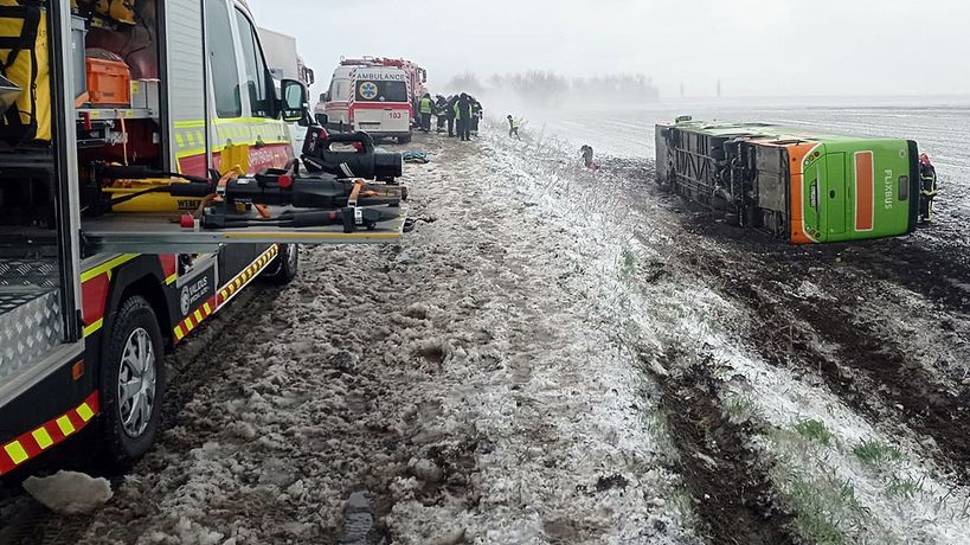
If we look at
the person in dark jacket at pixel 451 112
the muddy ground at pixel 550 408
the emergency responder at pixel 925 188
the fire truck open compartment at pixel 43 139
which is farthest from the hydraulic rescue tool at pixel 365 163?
the person in dark jacket at pixel 451 112

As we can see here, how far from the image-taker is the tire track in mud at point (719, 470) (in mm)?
4434

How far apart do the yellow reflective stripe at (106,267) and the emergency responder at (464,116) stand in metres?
23.1

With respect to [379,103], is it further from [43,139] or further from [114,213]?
[43,139]

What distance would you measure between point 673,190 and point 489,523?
15738 mm

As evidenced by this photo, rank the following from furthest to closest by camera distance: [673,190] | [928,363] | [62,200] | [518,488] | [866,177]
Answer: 1. [673,190]
2. [866,177]
3. [928,363]
4. [518,488]
5. [62,200]

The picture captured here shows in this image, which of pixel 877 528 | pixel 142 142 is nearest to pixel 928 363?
pixel 877 528

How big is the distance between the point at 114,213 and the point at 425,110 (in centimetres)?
2584

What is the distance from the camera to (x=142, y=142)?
5.55 metres

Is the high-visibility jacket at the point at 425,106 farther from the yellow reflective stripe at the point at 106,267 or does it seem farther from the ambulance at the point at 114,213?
the yellow reflective stripe at the point at 106,267

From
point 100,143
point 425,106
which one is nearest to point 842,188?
point 100,143

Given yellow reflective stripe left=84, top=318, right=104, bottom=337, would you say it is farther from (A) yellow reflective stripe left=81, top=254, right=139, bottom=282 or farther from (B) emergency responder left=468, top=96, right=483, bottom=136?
(B) emergency responder left=468, top=96, right=483, bottom=136

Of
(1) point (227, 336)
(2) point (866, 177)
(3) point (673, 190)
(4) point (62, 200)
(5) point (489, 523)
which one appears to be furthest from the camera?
(3) point (673, 190)

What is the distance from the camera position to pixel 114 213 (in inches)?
205

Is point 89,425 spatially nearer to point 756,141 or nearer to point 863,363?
point 863,363
